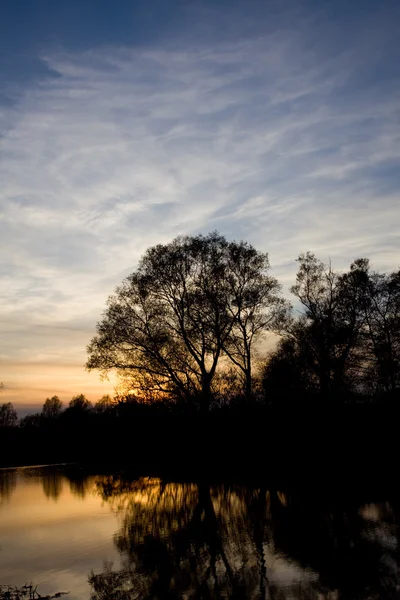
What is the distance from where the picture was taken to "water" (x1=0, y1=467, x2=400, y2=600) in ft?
32.1

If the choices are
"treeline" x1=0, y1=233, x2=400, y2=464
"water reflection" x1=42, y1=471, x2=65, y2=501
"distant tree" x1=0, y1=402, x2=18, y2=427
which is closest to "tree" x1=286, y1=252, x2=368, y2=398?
"treeline" x1=0, y1=233, x2=400, y2=464

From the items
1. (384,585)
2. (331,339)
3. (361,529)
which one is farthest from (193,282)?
(384,585)

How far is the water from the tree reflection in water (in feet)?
0.08

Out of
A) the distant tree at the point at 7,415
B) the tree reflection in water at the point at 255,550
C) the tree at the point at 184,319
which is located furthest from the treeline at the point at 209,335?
the distant tree at the point at 7,415

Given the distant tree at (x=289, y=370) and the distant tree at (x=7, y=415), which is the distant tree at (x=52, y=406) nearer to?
the distant tree at (x=7, y=415)

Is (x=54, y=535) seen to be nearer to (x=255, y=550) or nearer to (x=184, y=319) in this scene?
(x=255, y=550)

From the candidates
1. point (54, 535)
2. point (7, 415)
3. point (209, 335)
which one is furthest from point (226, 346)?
point (7, 415)

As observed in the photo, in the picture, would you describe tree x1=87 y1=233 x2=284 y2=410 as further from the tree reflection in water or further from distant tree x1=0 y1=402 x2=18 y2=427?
distant tree x1=0 y1=402 x2=18 y2=427

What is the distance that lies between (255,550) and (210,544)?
1.36 m

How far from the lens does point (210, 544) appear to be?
43.1 ft

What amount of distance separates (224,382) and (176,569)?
2980 centimetres

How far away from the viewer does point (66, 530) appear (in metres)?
16.8

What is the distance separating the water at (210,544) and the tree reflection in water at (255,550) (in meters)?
0.02

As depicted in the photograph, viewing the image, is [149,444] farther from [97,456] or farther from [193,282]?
[193,282]
